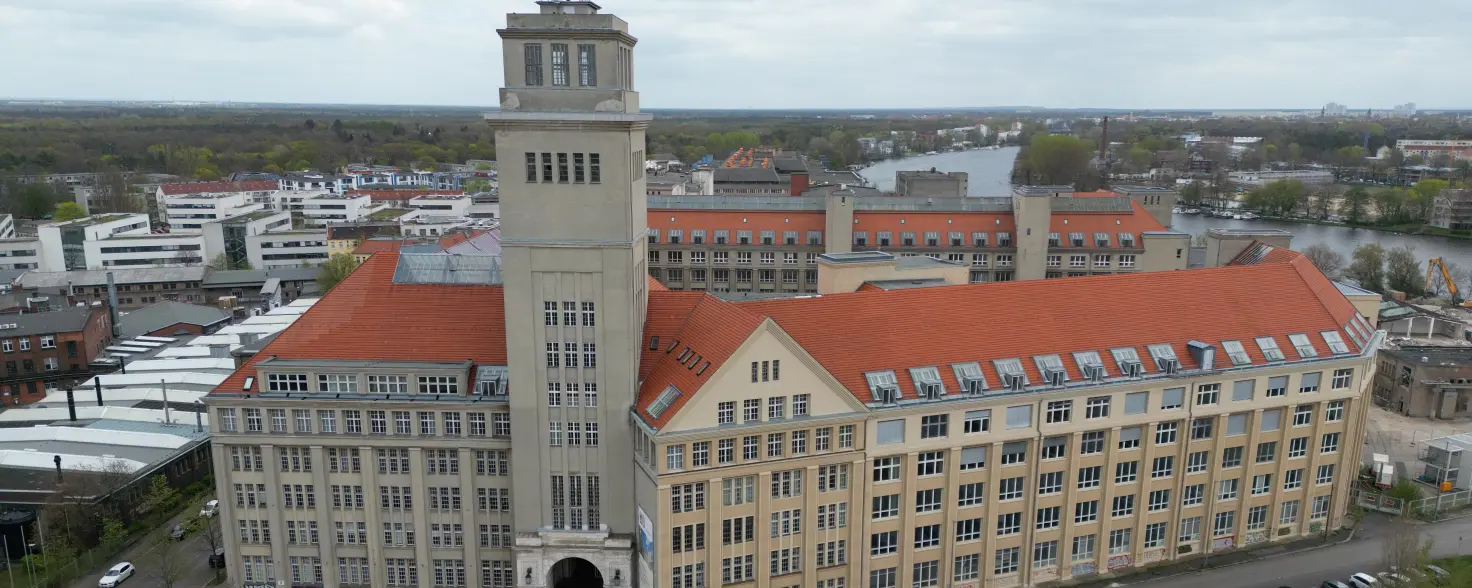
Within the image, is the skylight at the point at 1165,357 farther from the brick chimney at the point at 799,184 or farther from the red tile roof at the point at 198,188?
the red tile roof at the point at 198,188

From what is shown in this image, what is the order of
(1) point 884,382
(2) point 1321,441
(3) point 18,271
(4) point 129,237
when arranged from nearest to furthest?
(1) point 884,382 → (2) point 1321,441 → (3) point 18,271 → (4) point 129,237

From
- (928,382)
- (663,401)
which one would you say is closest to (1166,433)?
(928,382)

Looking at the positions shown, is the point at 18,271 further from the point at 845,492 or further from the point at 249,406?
the point at 845,492

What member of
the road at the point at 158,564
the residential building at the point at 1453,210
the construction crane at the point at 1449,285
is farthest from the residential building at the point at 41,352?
the residential building at the point at 1453,210

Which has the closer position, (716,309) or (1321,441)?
(716,309)

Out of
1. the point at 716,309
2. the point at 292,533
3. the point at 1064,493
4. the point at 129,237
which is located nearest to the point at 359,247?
the point at 129,237

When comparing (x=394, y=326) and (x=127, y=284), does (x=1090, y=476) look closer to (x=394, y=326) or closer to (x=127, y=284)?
(x=394, y=326)
